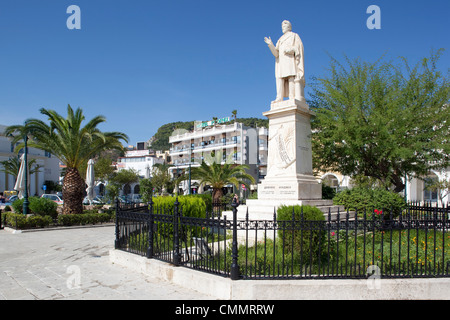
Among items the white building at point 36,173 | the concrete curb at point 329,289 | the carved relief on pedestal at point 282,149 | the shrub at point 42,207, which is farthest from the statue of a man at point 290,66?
the white building at point 36,173

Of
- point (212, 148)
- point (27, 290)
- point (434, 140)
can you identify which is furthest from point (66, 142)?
point (212, 148)

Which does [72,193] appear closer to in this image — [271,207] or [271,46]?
[271,207]

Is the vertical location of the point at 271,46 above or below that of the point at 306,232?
above

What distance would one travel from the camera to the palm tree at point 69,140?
17000 millimetres

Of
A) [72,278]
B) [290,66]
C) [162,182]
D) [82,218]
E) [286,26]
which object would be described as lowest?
[82,218]

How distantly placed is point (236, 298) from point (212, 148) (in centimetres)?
5246

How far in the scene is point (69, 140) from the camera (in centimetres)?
1716

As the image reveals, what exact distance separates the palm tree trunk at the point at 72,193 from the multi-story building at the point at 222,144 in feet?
94.6

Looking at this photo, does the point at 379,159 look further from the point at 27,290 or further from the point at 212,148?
the point at 212,148

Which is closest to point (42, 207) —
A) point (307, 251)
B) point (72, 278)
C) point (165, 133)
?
point (72, 278)

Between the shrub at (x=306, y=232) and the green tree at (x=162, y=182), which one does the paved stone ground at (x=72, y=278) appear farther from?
the green tree at (x=162, y=182)

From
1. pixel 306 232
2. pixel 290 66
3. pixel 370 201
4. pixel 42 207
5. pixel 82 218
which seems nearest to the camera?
pixel 306 232

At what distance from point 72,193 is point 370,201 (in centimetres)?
1373

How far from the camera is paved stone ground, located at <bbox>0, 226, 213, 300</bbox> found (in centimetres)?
524
